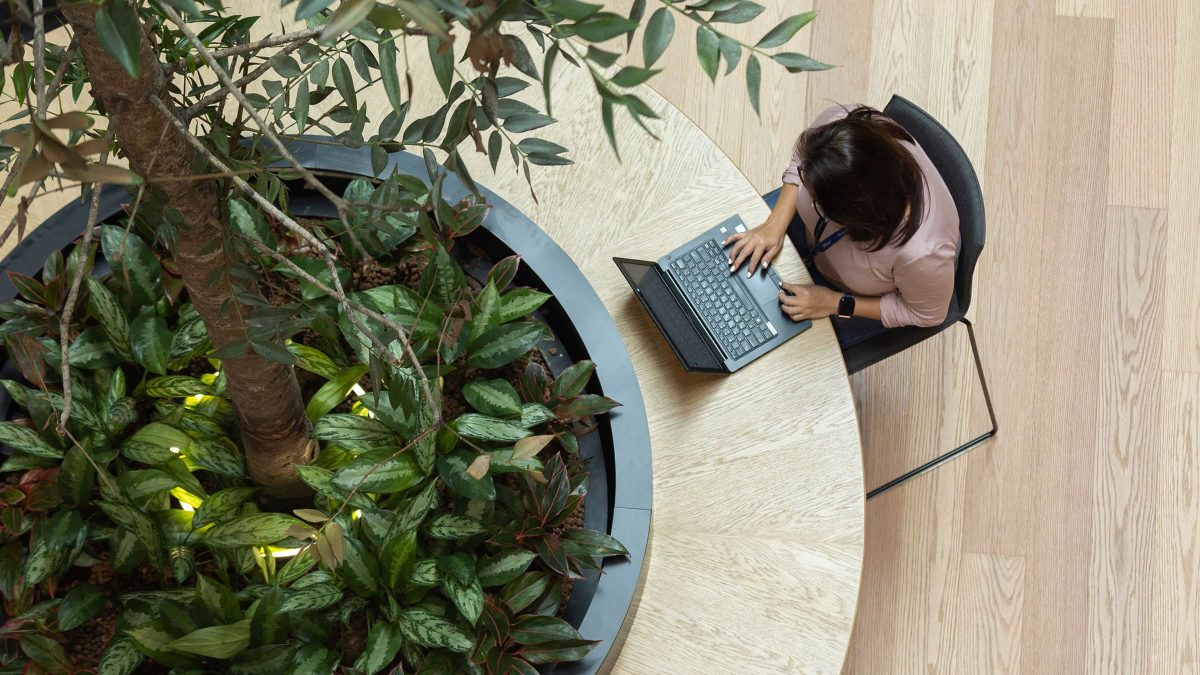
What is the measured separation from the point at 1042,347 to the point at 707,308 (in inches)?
55.0

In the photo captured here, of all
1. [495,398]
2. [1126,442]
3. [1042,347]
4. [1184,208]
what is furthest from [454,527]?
[1184,208]

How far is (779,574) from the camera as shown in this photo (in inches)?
58.1

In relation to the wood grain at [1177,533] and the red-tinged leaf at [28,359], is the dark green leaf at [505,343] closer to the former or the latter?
the red-tinged leaf at [28,359]

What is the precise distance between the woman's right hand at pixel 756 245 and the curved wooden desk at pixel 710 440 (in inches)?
1.1

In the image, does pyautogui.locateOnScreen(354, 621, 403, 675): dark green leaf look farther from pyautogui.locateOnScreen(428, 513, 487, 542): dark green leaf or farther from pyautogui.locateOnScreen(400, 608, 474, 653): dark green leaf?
pyautogui.locateOnScreen(428, 513, 487, 542): dark green leaf

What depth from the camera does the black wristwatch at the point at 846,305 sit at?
1.83 m

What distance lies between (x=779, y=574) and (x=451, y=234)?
72cm

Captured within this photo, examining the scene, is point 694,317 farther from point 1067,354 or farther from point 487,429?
point 1067,354

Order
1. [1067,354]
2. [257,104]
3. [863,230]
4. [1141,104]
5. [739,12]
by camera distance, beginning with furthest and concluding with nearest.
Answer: [1141,104], [1067,354], [863,230], [257,104], [739,12]

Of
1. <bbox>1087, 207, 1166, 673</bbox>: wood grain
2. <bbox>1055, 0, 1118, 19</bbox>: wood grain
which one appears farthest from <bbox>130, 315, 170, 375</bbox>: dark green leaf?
→ <bbox>1055, 0, 1118, 19</bbox>: wood grain

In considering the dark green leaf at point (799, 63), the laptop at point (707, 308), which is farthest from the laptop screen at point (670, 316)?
the dark green leaf at point (799, 63)

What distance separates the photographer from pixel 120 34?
53 cm

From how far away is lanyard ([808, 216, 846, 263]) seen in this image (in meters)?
1.82

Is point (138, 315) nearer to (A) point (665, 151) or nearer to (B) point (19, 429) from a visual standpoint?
(B) point (19, 429)
